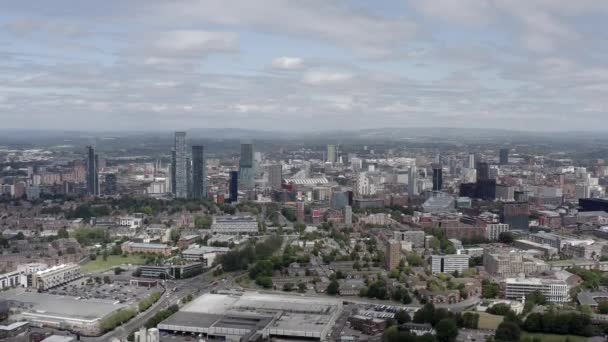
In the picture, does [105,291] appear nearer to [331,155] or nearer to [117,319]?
Answer: [117,319]

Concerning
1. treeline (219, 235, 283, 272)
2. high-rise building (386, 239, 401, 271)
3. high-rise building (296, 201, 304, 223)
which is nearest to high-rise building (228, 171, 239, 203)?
high-rise building (296, 201, 304, 223)

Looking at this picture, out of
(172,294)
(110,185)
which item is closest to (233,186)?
(110,185)

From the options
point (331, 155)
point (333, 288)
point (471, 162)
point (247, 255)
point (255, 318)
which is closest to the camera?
point (255, 318)

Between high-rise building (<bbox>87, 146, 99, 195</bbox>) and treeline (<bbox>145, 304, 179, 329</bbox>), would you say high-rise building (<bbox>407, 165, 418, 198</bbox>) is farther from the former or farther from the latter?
treeline (<bbox>145, 304, 179, 329</bbox>)

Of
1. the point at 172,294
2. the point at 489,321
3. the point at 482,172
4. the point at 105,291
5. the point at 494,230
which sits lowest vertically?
the point at 172,294

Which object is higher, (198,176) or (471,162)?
(471,162)

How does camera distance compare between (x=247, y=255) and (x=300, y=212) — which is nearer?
(x=247, y=255)

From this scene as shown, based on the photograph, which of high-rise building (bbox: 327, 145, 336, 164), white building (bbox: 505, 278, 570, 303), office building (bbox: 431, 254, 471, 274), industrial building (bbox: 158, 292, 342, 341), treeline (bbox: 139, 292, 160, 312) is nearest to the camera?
industrial building (bbox: 158, 292, 342, 341)
